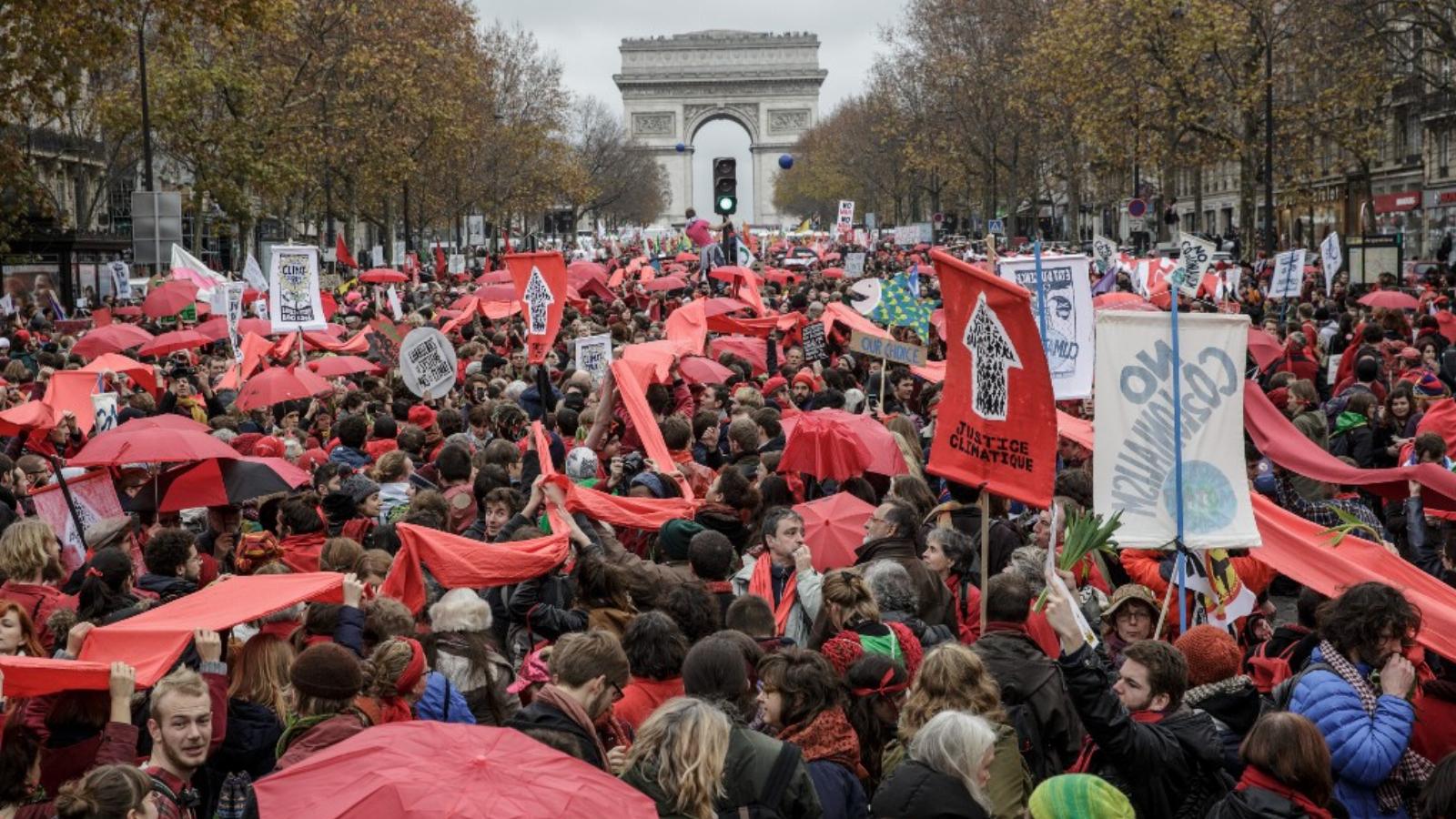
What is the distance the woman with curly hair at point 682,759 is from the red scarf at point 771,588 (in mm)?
2102

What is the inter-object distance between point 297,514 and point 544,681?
2914 mm

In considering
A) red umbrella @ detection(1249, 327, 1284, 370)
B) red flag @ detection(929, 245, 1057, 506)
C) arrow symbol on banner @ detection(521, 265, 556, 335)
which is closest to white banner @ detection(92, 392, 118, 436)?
arrow symbol on banner @ detection(521, 265, 556, 335)

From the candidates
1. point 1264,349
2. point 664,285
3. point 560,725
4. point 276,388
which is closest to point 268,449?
point 276,388

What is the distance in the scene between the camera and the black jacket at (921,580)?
23.1 ft

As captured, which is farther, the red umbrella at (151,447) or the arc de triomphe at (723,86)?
the arc de triomphe at (723,86)

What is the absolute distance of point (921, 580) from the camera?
7.05m

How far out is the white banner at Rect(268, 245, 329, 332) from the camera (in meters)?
17.5

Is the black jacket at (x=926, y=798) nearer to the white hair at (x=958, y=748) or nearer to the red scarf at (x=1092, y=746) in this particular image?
the white hair at (x=958, y=748)

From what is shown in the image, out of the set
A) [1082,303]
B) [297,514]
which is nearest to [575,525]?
[297,514]

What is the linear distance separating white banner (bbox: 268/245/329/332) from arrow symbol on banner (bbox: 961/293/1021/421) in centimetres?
1163

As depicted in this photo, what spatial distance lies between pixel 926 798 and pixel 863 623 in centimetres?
149

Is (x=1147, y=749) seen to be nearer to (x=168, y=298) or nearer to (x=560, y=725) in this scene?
(x=560, y=725)

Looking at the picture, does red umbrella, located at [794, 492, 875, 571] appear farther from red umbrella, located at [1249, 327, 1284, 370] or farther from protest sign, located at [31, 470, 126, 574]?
red umbrella, located at [1249, 327, 1284, 370]

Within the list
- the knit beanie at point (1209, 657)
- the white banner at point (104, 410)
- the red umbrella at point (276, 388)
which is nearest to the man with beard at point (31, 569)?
the knit beanie at point (1209, 657)
